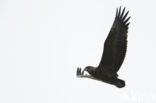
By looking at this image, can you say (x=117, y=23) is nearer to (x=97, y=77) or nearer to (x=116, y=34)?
(x=116, y=34)

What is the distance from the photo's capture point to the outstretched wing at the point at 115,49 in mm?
7768

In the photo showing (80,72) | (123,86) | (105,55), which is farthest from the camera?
(80,72)

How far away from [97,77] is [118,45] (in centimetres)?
112

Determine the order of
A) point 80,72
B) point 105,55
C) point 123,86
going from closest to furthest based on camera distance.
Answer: point 123,86 < point 105,55 < point 80,72

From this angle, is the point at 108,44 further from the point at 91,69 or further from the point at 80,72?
the point at 80,72

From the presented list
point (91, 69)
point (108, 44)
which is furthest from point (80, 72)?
point (108, 44)

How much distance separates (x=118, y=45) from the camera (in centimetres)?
780

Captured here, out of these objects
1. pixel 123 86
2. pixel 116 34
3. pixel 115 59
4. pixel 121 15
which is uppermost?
pixel 121 15

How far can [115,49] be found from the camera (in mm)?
7812

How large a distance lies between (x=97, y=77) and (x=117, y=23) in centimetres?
178

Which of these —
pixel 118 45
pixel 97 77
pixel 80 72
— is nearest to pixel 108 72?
pixel 97 77

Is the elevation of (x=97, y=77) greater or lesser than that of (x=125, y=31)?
lesser

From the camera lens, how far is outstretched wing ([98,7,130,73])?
777 cm

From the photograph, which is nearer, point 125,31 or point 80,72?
point 125,31
